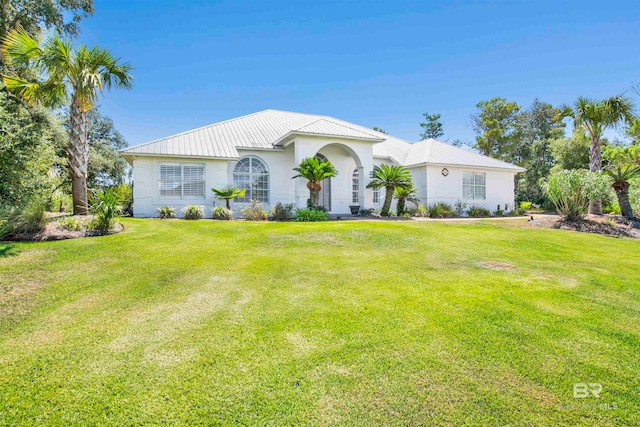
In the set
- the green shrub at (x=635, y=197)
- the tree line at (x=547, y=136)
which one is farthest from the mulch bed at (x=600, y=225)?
the tree line at (x=547, y=136)

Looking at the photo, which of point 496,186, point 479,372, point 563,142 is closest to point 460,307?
point 479,372

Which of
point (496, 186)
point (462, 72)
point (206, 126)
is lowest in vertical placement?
point (496, 186)

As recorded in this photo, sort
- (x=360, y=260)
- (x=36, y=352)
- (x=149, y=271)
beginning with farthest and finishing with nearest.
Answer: (x=360, y=260), (x=149, y=271), (x=36, y=352)

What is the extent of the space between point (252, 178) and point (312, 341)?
51.5 feet

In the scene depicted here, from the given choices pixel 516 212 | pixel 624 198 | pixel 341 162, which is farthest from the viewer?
pixel 516 212

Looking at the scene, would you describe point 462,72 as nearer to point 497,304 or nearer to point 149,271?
point 497,304

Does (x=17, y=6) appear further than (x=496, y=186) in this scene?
No

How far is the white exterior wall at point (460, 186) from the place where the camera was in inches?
813

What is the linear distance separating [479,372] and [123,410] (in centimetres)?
327

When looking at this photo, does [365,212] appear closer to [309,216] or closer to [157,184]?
[309,216]

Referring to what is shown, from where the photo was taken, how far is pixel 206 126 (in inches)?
787

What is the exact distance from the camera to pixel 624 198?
15.4m

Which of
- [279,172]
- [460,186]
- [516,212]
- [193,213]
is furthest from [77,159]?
[516,212]

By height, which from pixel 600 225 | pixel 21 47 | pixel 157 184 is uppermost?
pixel 21 47
